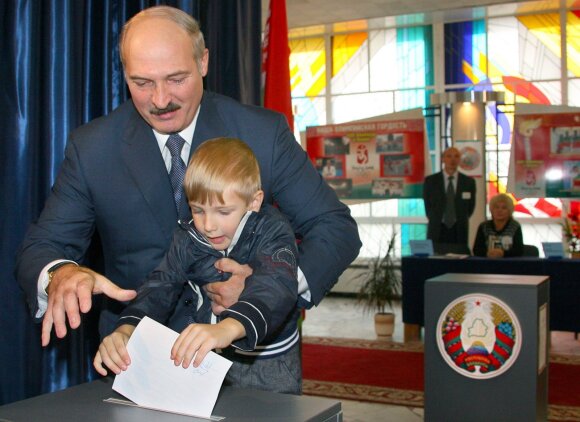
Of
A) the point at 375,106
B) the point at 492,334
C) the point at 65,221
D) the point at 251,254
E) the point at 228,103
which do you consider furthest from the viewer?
the point at 375,106

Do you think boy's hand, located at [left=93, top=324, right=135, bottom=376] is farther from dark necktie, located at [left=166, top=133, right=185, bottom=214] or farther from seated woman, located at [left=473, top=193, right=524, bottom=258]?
seated woman, located at [left=473, top=193, right=524, bottom=258]

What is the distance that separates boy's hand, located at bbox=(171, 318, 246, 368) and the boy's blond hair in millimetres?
468

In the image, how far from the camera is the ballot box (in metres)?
3.84

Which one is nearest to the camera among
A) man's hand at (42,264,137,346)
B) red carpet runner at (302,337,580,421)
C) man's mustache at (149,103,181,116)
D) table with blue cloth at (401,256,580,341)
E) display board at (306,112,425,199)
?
man's hand at (42,264,137,346)

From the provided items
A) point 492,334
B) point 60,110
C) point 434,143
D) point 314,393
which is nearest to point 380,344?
point 314,393

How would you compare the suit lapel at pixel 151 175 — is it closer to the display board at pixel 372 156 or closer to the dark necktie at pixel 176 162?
the dark necktie at pixel 176 162

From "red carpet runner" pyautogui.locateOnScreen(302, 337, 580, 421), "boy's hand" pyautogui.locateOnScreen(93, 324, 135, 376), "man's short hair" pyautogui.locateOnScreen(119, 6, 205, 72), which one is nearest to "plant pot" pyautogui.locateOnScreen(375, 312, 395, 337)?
"red carpet runner" pyautogui.locateOnScreen(302, 337, 580, 421)

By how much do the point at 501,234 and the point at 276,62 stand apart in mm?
4190

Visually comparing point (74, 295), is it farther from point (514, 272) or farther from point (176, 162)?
point (514, 272)

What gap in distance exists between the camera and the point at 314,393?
604 centimetres

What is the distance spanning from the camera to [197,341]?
1.21 metres

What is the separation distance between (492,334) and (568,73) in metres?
9.40

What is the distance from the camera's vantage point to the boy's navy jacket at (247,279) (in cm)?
164

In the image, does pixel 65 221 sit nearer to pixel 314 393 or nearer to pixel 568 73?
pixel 314 393
